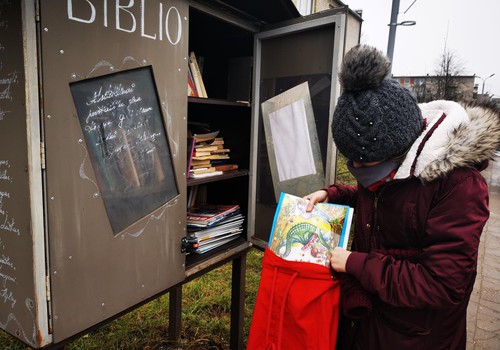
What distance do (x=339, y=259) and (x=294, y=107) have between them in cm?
122

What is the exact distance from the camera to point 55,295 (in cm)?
150

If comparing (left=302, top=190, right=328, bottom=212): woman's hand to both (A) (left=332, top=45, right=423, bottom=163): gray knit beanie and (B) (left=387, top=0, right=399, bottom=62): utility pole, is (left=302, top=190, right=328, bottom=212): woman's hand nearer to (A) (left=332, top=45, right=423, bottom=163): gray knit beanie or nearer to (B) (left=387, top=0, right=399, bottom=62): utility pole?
(A) (left=332, top=45, right=423, bottom=163): gray knit beanie

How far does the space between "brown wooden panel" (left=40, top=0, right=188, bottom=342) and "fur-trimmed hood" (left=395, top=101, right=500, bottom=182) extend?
3.93ft

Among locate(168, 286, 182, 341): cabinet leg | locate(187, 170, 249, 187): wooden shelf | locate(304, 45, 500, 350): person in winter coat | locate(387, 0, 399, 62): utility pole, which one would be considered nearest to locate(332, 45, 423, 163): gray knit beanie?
locate(304, 45, 500, 350): person in winter coat

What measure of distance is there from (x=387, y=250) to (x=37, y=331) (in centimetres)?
144

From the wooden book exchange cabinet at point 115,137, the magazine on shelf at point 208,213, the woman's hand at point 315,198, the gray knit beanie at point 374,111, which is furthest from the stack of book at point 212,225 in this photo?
the gray knit beanie at point 374,111

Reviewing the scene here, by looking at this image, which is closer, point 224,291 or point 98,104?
point 98,104

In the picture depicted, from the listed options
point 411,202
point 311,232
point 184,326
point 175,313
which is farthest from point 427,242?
point 184,326

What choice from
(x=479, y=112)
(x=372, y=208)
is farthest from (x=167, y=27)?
(x=479, y=112)

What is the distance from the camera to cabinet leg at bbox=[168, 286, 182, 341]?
3.01m

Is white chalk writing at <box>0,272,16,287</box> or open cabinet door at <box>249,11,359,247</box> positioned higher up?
open cabinet door at <box>249,11,359,247</box>

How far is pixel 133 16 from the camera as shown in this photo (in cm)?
168

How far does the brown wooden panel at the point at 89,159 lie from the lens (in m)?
1.43

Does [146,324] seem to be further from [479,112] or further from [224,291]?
[479,112]
